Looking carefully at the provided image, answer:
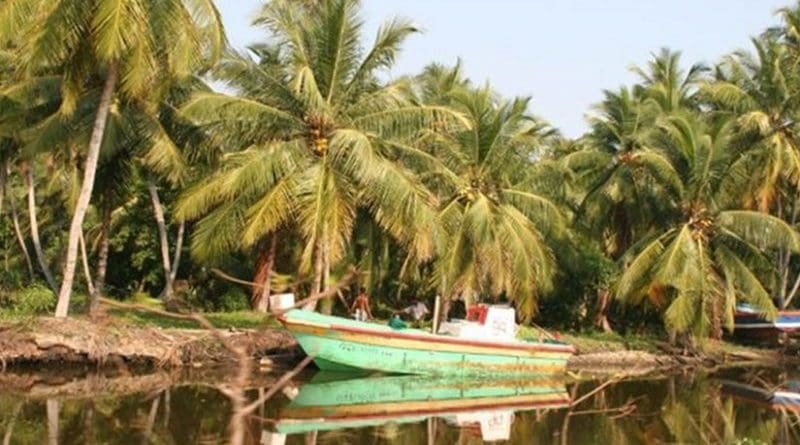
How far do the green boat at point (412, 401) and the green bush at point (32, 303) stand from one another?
753 cm

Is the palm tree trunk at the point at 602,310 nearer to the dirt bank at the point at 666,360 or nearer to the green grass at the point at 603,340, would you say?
the green grass at the point at 603,340

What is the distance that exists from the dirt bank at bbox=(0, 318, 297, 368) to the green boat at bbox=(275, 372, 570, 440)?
2.08m

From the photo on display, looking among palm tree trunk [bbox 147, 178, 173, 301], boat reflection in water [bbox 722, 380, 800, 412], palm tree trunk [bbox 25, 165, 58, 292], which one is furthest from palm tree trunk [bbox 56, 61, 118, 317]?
boat reflection in water [bbox 722, 380, 800, 412]

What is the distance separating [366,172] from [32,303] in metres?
9.06

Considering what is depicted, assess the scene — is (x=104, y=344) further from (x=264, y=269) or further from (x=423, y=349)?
(x=264, y=269)

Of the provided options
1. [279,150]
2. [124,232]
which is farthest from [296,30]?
[124,232]

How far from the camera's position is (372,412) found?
14758mm

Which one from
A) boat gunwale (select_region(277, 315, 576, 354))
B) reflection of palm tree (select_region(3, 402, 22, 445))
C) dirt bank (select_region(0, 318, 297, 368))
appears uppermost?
boat gunwale (select_region(277, 315, 576, 354))

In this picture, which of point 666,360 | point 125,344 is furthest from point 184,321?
point 666,360

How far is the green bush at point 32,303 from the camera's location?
21.2 meters

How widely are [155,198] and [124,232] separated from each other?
357 cm

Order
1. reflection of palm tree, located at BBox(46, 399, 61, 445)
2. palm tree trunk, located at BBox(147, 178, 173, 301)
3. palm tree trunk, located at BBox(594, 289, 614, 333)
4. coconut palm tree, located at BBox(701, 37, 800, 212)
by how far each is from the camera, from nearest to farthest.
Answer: reflection of palm tree, located at BBox(46, 399, 61, 445)
palm tree trunk, located at BBox(147, 178, 173, 301)
coconut palm tree, located at BBox(701, 37, 800, 212)
palm tree trunk, located at BBox(594, 289, 614, 333)

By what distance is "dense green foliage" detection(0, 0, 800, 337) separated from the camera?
18625 millimetres

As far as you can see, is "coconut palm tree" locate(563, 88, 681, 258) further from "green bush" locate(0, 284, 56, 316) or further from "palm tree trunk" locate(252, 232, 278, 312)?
"green bush" locate(0, 284, 56, 316)
